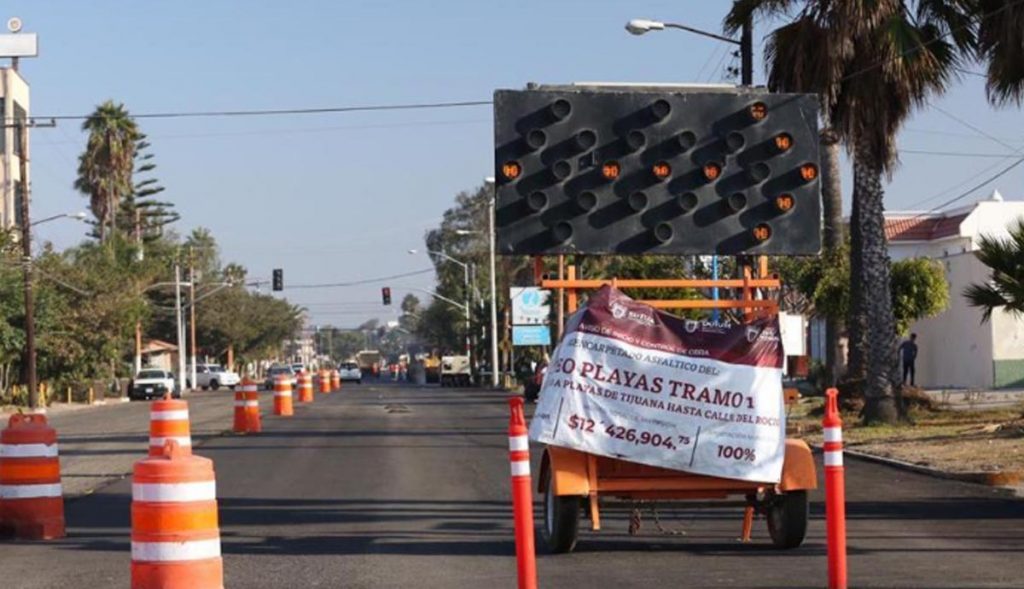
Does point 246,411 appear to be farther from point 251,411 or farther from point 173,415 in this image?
point 173,415

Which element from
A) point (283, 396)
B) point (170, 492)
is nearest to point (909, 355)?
point (283, 396)

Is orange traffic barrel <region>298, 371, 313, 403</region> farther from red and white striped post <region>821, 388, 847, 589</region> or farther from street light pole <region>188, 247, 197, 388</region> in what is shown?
red and white striped post <region>821, 388, 847, 589</region>

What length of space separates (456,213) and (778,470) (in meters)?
108

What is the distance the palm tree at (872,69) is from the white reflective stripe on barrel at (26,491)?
16.2 m

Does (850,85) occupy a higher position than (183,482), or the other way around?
(850,85)

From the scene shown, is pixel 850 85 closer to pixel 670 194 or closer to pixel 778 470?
pixel 670 194

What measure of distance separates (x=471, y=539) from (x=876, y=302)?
1597 cm

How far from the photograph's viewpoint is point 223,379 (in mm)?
98125

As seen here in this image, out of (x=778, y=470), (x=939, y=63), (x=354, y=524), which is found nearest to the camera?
(x=778, y=470)

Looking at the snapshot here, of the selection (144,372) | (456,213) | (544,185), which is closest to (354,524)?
(544,185)

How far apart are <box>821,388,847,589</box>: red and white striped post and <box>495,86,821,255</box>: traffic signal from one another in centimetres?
354

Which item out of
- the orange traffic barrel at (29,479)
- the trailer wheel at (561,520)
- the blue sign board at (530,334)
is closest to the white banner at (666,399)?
the trailer wheel at (561,520)

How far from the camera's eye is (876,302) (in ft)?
94.1

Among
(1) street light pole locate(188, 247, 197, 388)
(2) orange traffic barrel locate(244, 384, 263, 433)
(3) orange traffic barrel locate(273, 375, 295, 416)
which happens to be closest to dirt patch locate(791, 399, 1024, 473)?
(2) orange traffic barrel locate(244, 384, 263, 433)
